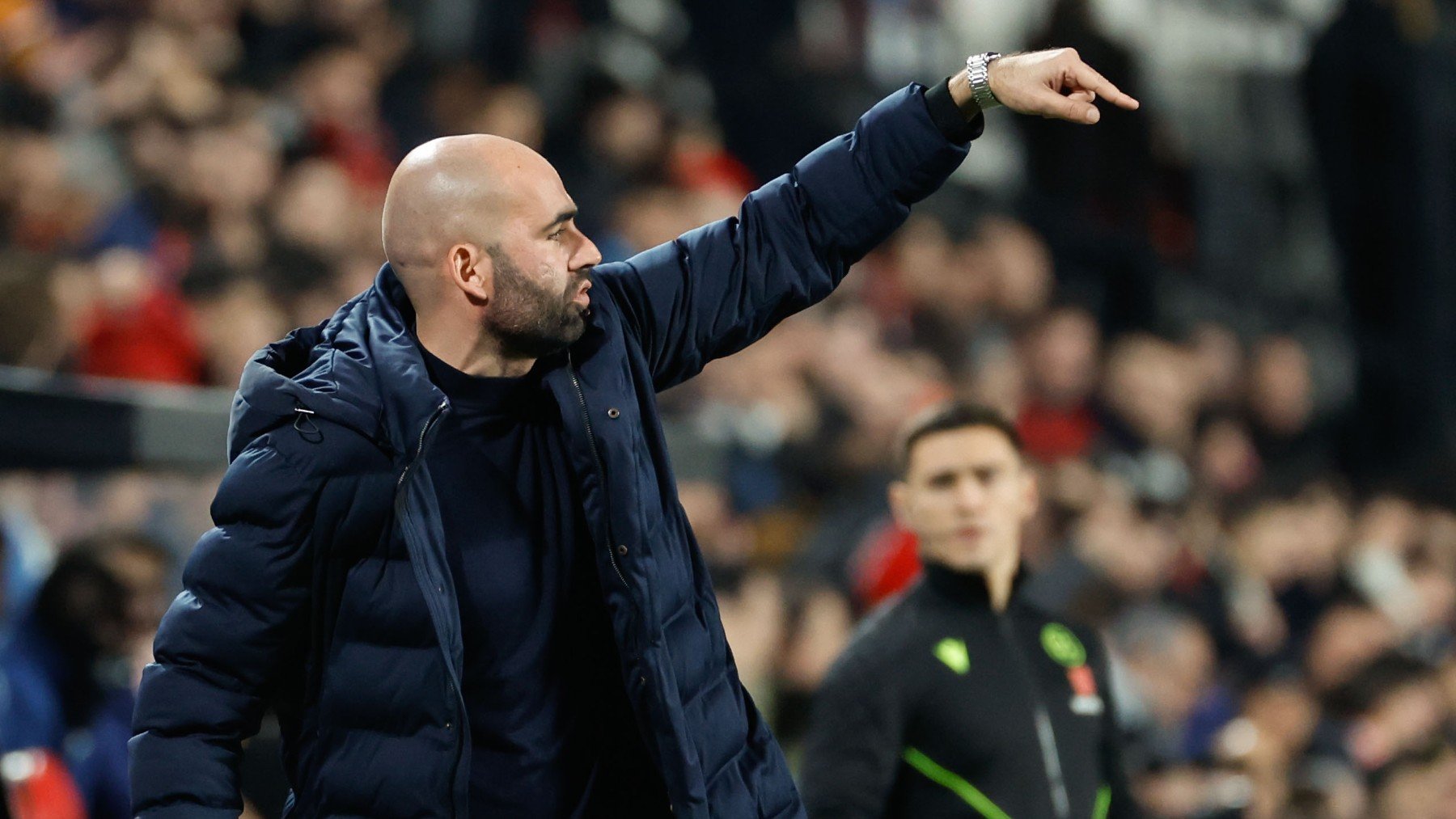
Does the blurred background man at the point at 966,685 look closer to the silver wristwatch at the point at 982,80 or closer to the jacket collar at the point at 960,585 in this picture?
the jacket collar at the point at 960,585

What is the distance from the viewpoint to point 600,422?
2689 mm

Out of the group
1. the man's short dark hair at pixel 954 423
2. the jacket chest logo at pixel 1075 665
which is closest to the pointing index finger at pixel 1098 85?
the man's short dark hair at pixel 954 423

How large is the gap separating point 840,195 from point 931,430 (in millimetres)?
1333

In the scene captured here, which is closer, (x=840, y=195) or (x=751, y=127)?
(x=840, y=195)

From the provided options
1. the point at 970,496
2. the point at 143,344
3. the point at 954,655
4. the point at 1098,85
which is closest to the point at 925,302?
the point at 143,344

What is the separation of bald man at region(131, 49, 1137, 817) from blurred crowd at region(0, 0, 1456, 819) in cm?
175

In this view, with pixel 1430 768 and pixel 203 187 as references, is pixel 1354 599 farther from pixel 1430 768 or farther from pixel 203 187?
pixel 203 187

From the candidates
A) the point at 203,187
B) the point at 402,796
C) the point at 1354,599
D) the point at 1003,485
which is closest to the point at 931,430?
the point at 1003,485

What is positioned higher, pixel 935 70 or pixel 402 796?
pixel 935 70

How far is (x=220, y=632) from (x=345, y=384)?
1.29 ft

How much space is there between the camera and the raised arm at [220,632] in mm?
2570

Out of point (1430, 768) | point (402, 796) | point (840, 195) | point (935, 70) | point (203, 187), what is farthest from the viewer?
point (935, 70)

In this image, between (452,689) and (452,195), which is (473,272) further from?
(452,689)

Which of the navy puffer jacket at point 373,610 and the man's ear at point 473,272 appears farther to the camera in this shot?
the man's ear at point 473,272
